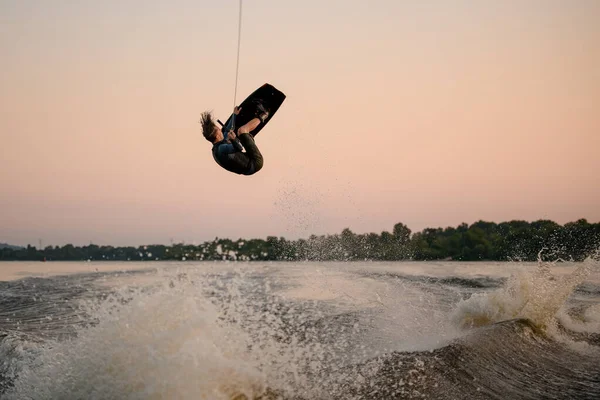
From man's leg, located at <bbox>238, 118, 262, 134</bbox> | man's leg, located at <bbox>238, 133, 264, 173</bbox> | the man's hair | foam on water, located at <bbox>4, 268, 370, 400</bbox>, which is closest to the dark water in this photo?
foam on water, located at <bbox>4, 268, 370, 400</bbox>

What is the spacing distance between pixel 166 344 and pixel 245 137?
3.22 m

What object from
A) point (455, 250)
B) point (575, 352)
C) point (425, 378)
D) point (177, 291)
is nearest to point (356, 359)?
point (425, 378)

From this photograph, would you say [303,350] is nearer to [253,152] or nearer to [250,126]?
[253,152]

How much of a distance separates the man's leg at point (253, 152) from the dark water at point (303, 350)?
181 cm

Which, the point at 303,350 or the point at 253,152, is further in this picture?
the point at 303,350

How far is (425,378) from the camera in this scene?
240 inches

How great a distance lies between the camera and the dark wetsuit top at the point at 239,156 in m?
7.29

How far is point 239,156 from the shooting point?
7.29m

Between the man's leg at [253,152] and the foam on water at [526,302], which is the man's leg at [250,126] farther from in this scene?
the foam on water at [526,302]

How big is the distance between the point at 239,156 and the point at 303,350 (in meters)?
3.09

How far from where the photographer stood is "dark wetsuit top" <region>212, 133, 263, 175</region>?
7.29 m

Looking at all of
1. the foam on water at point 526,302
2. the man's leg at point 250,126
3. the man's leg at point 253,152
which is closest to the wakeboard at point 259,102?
the man's leg at point 250,126

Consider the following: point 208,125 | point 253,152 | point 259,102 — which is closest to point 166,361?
point 253,152

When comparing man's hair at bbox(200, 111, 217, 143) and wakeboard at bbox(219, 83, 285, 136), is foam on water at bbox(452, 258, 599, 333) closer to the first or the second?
wakeboard at bbox(219, 83, 285, 136)
